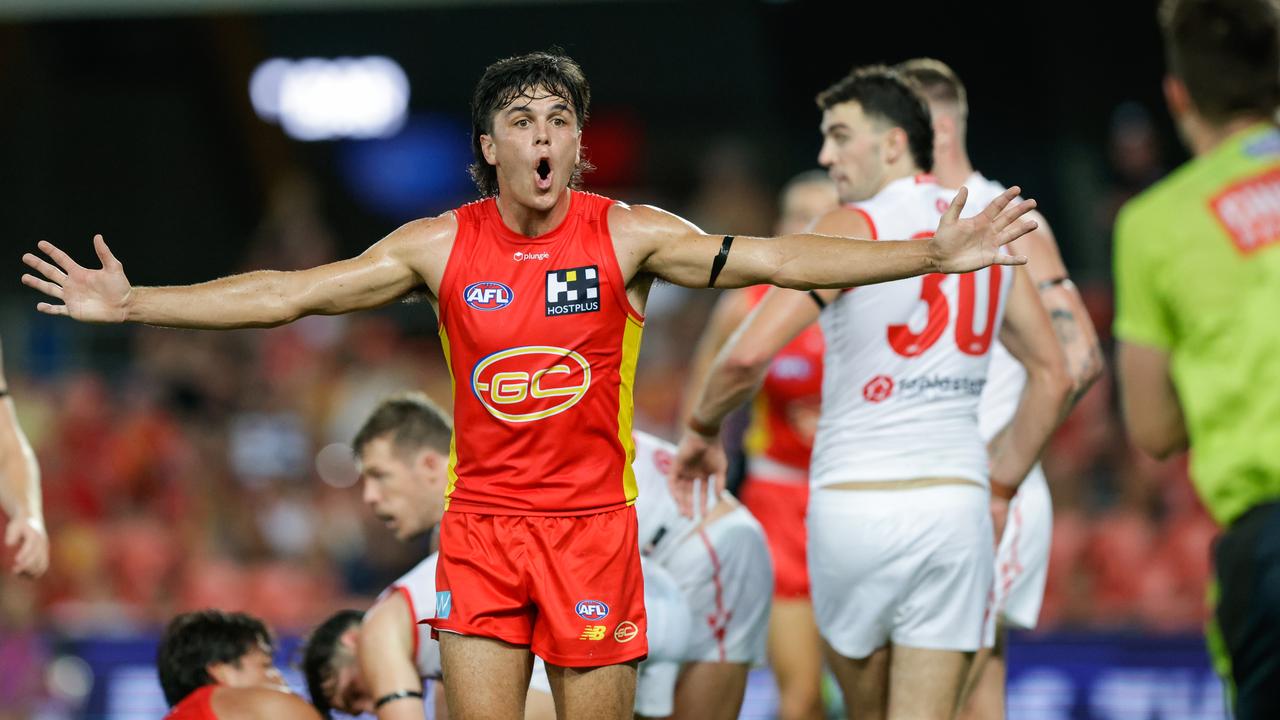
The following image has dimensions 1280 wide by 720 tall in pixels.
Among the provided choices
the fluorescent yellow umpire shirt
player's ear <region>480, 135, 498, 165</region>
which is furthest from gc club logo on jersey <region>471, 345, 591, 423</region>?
the fluorescent yellow umpire shirt

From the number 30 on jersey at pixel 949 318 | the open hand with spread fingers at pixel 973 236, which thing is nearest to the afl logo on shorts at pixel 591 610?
the open hand with spread fingers at pixel 973 236

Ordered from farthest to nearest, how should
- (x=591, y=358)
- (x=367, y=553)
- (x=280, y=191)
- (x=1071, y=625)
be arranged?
(x=280, y=191) → (x=367, y=553) → (x=1071, y=625) → (x=591, y=358)

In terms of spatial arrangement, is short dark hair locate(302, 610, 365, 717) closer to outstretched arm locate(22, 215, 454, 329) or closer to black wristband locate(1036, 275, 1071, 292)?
outstretched arm locate(22, 215, 454, 329)

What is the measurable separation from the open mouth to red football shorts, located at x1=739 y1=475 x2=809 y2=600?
9.85ft

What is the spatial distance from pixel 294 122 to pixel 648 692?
30.5ft

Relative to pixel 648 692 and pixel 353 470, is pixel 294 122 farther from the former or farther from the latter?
pixel 648 692

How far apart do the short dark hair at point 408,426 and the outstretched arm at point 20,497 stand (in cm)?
110

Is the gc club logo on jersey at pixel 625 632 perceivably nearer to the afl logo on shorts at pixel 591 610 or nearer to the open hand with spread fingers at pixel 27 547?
the afl logo on shorts at pixel 591 610

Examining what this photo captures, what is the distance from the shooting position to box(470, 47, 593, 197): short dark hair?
4043 millimetres

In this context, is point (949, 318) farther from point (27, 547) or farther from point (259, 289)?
Answer: point (27, 547)

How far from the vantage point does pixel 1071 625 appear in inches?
361

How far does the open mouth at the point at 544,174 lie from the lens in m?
4.00

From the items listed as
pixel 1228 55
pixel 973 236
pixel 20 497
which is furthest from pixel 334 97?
pixel 1228 55

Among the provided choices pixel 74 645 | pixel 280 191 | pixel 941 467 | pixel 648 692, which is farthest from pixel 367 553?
pixel 941 467
